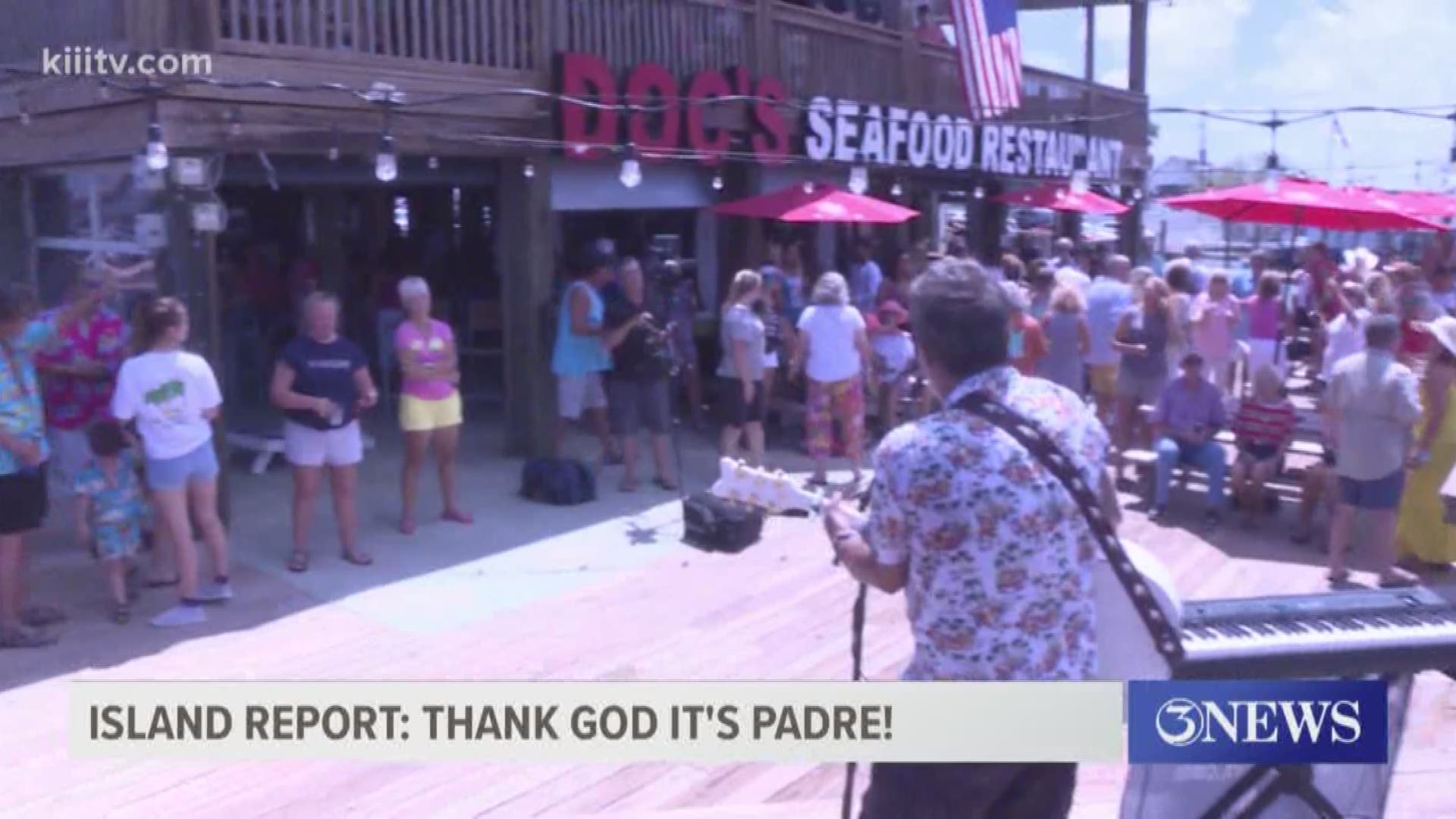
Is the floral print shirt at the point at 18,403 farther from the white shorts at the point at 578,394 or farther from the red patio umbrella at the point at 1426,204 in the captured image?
the red patio umbrella at the point at 1426,204

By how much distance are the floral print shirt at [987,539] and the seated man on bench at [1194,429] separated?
6763mm

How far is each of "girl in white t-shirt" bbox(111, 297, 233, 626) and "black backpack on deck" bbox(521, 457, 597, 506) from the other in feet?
8.85

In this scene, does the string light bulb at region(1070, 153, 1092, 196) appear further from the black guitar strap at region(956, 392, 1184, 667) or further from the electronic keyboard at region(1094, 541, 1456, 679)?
the black guitar strap at region(956, 392, 1184, 667)

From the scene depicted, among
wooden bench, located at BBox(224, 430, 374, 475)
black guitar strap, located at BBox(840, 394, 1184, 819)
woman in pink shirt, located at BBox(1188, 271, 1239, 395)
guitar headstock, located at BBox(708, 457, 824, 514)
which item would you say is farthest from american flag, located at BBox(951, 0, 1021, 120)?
black guitar strap, located at BBox(840, 394, 1184, 819)

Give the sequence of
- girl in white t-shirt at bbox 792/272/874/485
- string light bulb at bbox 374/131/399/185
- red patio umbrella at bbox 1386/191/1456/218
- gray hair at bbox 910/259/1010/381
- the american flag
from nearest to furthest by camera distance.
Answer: gray hair at bbox 910/259/1010/381 → string light bulb at bbox 374/131/399/185 → girl in white t-shirt at bbox 792/272/874/485 → the american flag → red patio umbrella at bbox 1386/191/1456/218

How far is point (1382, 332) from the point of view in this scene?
7098mm

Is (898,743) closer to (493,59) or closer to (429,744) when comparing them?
(429,744)

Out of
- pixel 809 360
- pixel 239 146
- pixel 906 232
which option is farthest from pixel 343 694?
pixel 906 232

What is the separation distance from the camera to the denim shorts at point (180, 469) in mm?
6461

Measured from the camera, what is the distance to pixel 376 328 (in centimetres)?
1234

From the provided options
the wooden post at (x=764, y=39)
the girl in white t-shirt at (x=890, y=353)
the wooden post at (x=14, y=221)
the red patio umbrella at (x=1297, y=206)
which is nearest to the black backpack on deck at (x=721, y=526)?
the girl in white t-shirt at (x=890, y=353)

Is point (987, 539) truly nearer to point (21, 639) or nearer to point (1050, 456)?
point (1050, 456)

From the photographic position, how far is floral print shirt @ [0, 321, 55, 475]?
19.9 ft

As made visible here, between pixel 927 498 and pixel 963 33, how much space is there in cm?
1168
